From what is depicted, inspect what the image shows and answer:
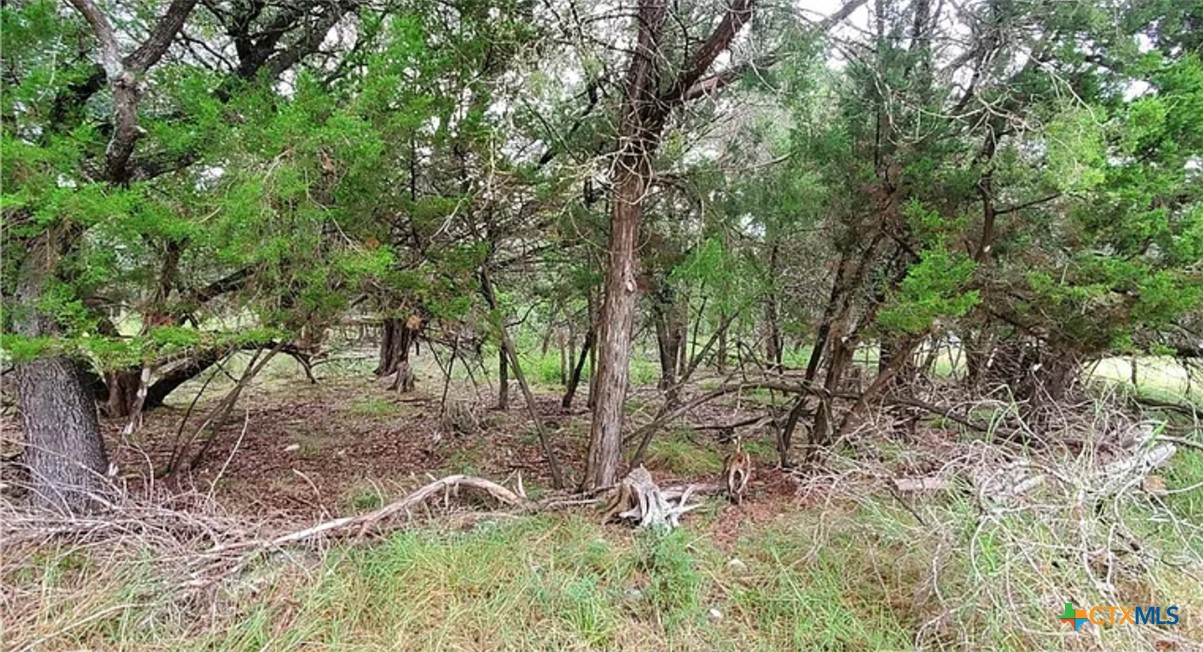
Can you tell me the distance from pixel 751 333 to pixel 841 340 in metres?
0.70

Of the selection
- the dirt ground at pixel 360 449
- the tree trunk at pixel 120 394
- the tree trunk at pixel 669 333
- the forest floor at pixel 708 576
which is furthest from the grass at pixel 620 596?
the tree trunk at pixel 120 394

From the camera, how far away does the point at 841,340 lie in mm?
4324

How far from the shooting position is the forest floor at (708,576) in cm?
228

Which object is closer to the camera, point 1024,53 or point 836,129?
point 1024,53

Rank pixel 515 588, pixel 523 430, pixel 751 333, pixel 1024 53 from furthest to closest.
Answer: pixel 523 430
pixel 751 333
pixel 1024 53
pixel 515 588

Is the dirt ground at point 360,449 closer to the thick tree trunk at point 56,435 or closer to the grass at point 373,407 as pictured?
the grass at point 373,407

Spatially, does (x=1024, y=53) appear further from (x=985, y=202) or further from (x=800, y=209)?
(x=800, y=209)

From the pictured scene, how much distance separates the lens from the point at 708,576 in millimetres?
2818

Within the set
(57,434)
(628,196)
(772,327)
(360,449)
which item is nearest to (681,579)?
(628,196)

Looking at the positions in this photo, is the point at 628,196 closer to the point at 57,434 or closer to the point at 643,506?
the point at 643,506

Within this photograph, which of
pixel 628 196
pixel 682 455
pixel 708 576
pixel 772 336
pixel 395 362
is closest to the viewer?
pixel 708 576

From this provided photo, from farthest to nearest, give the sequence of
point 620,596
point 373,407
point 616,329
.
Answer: point 373,407
point 616,329
point 620,596

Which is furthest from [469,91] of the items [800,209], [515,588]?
[515,588]

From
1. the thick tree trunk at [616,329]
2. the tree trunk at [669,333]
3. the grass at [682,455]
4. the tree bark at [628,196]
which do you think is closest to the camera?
the tree bark at [628,196]
